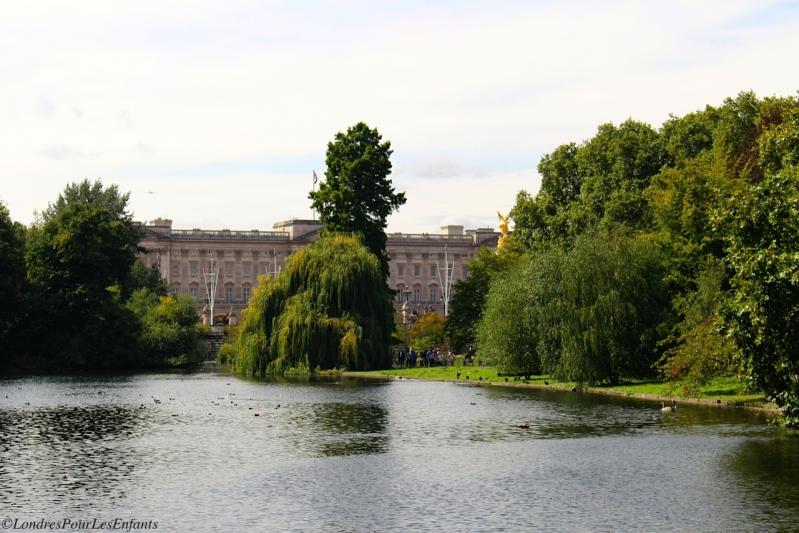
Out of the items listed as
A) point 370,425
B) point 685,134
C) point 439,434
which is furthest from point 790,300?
point 685,134

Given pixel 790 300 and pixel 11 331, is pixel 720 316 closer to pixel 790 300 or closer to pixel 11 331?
pixel 790 300

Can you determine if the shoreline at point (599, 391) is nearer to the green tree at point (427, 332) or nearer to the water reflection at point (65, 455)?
the water reflection at point (65, 455)

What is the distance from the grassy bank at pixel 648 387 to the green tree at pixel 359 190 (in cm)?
1634

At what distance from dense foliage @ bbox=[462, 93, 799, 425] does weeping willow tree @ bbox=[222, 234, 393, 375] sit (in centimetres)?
835

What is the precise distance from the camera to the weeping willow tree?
74438mm

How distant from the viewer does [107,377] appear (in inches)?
3103

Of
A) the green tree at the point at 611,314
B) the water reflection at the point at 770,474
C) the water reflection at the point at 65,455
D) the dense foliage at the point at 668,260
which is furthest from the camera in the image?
the green tree at the point at 611,314

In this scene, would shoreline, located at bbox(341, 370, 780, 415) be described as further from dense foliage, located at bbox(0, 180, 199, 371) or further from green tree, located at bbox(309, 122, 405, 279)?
dense foliage, located at bbox(0, 180, 199, 371)

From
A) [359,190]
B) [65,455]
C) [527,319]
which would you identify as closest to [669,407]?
[527,319]

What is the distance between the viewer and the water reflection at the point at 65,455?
27.0m

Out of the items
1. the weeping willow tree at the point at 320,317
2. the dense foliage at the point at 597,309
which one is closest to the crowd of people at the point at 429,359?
the weeping willow tree at the point at 320,317

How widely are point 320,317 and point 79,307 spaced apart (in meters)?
25.5

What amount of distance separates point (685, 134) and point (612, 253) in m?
20.8

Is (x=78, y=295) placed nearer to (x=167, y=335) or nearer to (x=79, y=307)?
(x=79, y=307)
